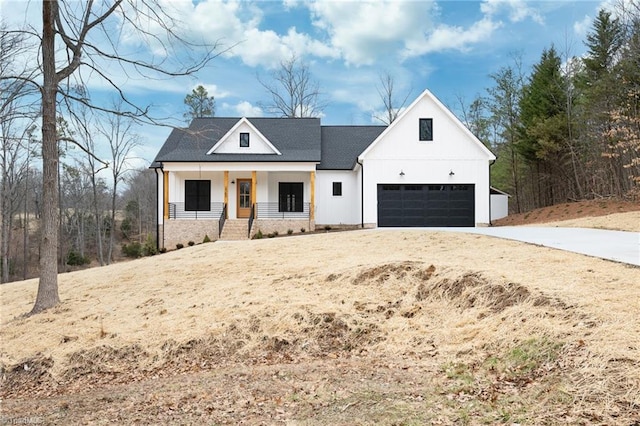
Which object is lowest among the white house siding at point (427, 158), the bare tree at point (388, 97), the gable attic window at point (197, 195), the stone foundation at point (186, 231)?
the stone foundation at point (186, 231)

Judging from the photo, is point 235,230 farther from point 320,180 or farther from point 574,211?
point 574,211

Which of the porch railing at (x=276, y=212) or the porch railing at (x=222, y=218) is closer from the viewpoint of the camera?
the porch railing at (x=222, y=218)

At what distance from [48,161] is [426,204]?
1533cm

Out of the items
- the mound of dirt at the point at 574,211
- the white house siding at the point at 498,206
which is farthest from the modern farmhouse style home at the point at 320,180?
the white house siding at the point at 498,206

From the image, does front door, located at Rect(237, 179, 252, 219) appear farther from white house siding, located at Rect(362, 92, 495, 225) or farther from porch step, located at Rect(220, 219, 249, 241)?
white house siding, located at Rect(362, 92, 495, 225)

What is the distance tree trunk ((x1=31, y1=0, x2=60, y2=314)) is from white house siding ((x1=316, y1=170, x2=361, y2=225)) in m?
14.5

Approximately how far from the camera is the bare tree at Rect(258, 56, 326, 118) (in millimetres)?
34562

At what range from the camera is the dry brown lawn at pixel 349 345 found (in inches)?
154

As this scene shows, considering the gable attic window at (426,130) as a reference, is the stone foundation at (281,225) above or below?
below

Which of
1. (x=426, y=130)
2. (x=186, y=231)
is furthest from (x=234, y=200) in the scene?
(x=426, y=130)

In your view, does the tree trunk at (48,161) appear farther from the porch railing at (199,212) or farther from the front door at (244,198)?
the front door at (244,198)

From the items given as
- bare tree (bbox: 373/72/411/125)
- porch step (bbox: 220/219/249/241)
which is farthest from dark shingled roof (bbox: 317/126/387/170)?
bare tree (bbox: 373/72/411/125)

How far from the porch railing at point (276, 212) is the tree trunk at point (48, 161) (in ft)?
43.8

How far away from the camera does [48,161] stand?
8.79 meters
